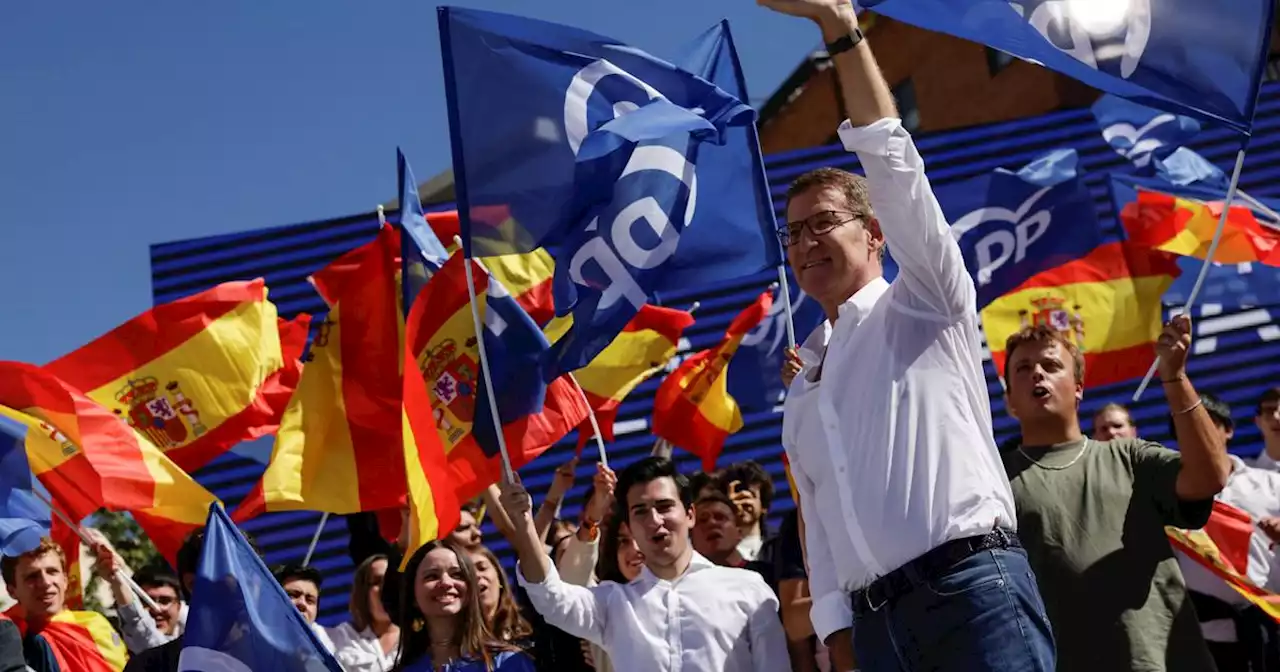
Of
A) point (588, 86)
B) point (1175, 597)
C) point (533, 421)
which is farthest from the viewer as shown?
point (533, 421)

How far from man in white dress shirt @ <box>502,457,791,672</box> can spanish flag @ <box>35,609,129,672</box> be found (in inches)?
131

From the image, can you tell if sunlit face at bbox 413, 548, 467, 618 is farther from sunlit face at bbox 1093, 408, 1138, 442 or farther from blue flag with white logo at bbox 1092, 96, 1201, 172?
blue flag with white logo at bbox 1092, 96, 1201, 172

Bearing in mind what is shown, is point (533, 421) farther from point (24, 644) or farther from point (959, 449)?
point (959, 449)

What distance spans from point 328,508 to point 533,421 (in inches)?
52.1

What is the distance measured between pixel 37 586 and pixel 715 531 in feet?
11.3

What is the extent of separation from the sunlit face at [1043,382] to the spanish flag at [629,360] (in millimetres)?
4098

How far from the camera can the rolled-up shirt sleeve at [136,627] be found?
8086mm

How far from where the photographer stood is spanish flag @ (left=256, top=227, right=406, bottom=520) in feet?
27.6

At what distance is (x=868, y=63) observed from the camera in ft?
11.5

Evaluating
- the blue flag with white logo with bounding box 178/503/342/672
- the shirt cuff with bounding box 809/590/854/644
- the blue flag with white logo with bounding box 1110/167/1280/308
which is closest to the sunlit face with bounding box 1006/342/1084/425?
the shirt cuff with bounding box 809/590/854/644

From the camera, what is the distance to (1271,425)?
8.44 metres

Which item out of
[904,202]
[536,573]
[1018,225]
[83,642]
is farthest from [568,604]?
[1018,225]

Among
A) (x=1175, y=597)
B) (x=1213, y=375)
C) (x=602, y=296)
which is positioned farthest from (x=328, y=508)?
(x=1213, y=375)

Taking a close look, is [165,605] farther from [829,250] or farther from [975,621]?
[975,621]
